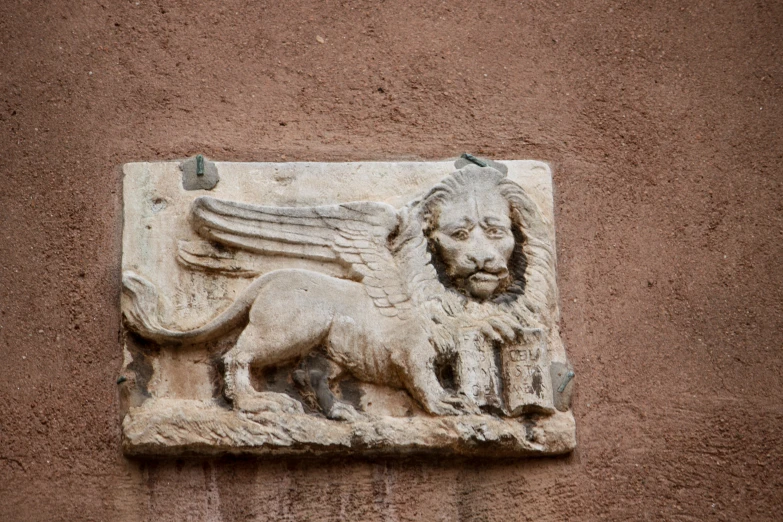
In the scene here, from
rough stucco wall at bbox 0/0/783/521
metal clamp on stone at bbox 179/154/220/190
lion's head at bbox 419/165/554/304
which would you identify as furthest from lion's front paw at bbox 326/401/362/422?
metal clamp on stone at bbox 179/154/220/190

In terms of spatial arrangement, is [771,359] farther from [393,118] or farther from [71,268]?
[71,268]

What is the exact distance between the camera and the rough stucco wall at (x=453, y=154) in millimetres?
3646

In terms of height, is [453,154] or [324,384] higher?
[453,154]

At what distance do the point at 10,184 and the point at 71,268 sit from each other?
0.36 m

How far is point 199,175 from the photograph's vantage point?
12.8ft

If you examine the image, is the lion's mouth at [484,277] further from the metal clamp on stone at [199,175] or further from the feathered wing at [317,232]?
the metal clamp on stone at [199,175]

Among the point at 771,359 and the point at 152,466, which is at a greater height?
the point at 771,359

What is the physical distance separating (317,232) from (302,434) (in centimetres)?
64

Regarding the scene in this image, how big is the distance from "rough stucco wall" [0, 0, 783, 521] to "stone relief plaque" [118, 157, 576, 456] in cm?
11

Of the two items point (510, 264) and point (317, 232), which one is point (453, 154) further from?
point (317, 232)

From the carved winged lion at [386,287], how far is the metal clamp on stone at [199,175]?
0.12 meters

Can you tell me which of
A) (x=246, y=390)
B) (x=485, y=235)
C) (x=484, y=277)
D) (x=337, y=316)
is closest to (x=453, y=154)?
(x=485, y=235)

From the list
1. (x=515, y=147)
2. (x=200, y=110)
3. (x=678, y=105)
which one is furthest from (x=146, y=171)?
(x=678, y=105)

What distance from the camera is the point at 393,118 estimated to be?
411cm
